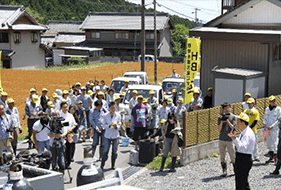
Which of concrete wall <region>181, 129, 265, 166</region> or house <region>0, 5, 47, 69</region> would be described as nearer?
concrete wall <region>181, 129, 265, 166</region>

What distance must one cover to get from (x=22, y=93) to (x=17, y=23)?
27408 mm

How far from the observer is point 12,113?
14.1 meters

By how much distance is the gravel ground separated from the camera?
1141 centimetres

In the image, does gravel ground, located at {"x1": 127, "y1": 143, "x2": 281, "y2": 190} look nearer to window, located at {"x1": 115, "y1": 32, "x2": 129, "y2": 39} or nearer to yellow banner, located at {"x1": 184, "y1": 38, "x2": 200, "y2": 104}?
yellow banner, located at {"x1": 184, "y1": 38, "x2": 200, "y2": 104}

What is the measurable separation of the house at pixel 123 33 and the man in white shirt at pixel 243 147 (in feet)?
204

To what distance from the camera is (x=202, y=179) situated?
39.5ft

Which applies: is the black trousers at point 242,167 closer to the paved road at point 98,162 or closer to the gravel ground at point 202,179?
the gravel ground at point 202,179

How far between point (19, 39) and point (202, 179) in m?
51.7

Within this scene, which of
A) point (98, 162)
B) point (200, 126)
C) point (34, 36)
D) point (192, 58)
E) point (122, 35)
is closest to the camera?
point (98, 162)

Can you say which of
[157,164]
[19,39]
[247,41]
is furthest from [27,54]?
[157,164]

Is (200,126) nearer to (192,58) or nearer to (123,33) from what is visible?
(192,58)

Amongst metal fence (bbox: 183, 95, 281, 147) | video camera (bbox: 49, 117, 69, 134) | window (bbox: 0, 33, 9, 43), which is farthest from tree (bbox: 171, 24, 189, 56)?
video camera (bbox: 49, 117, 69, 134)

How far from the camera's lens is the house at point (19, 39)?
58062 millimetres

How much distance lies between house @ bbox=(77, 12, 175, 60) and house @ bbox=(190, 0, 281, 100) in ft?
164
